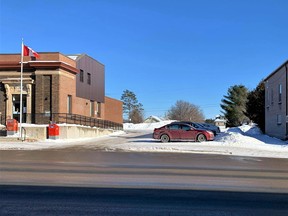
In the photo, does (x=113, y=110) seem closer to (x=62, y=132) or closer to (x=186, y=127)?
(x=62, y=132)

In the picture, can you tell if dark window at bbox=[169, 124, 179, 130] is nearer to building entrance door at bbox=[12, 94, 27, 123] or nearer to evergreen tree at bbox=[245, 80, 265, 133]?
building entrance door at bbox=[12, 94, 27, 123]

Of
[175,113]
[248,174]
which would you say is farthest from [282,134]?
[175,113]

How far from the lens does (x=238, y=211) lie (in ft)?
25.0

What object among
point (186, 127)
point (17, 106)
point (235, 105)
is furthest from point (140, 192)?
point (235, 105)

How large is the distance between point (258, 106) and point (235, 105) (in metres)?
36.7

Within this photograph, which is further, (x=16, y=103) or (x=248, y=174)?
(x=16, y=103)

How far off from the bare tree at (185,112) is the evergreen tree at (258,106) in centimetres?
6892

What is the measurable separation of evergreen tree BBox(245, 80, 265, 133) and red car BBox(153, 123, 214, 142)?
2232cm

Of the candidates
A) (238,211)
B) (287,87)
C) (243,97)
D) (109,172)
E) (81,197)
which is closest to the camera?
(238,211)

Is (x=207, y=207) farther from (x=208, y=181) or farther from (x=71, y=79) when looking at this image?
(x=71, y=79)

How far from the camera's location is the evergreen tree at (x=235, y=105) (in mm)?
86625

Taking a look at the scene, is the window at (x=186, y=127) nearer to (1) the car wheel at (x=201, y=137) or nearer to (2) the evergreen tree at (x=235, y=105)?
(1) the car wheel at (x=201, y=137)

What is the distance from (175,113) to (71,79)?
90.5m

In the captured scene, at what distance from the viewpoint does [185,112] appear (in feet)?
416
